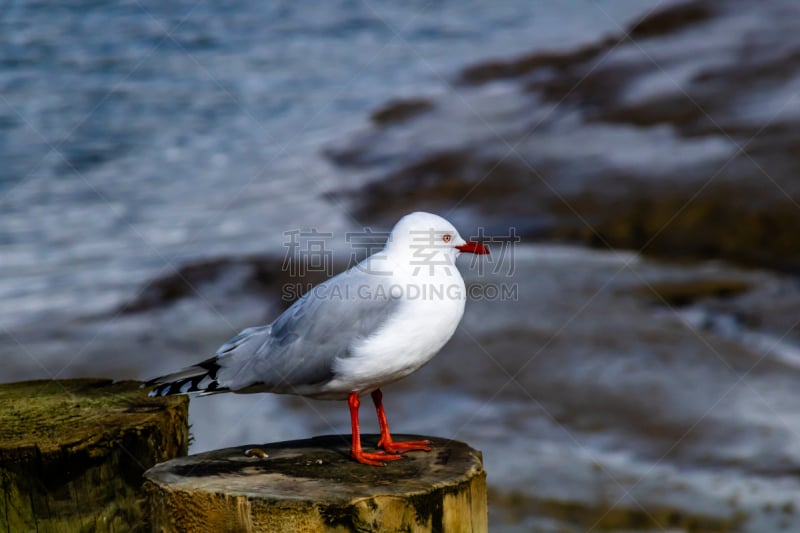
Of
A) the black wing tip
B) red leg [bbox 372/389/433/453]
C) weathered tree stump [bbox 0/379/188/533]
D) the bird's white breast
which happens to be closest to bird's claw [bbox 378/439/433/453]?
red leg [bbox 372/389/433/453]

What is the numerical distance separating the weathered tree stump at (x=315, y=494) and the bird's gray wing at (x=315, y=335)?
0.33 m

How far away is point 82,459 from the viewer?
3.75 meters

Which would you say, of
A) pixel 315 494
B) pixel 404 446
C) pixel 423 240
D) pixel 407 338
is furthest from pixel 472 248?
pixel 315 494

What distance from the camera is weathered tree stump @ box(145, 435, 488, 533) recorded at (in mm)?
3162

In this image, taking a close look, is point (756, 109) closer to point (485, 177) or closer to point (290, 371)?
point (485, 177)

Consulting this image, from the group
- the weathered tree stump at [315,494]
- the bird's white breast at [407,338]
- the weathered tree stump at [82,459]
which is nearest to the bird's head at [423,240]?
the bird's white breast at [407,338]

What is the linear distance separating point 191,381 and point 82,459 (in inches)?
19.4

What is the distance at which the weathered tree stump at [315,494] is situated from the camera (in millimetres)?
3162

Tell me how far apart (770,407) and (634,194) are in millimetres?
3992

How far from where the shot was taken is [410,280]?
12.4 ft

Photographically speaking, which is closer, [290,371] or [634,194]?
[290,371]

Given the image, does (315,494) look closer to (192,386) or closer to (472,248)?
(192,386)

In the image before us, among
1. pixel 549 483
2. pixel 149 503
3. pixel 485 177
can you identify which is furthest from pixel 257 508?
pixel 485 177

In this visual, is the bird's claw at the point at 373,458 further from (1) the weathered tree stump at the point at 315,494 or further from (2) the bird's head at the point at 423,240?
(2) the bird's head at the point at 423,240
